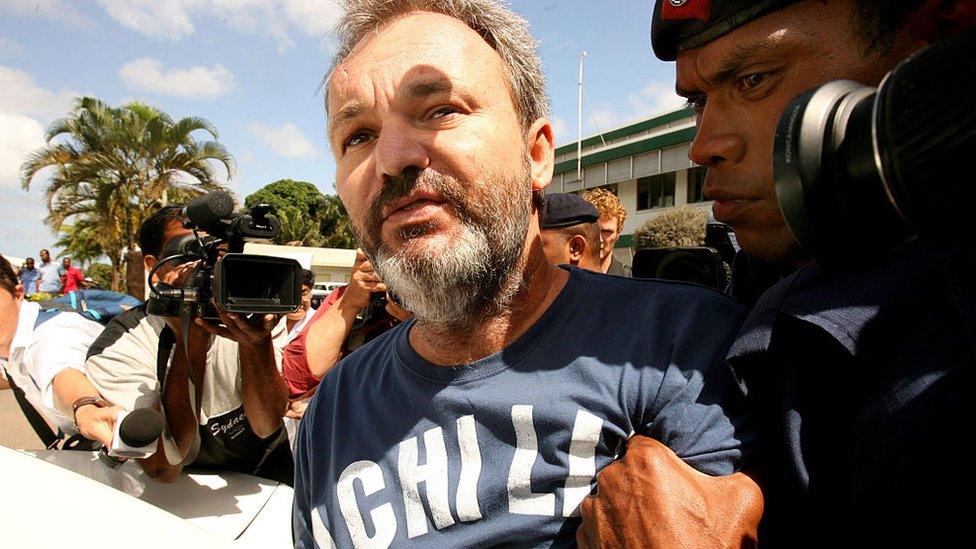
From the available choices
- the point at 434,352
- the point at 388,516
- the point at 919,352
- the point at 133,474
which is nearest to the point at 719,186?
the point at 919,352

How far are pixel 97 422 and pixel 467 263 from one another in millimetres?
2103

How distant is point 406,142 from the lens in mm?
1351

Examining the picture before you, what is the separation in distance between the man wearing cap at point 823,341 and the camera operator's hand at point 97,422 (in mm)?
2298

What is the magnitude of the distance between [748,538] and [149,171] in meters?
20.5

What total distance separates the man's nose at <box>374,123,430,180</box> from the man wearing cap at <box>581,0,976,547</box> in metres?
0.58

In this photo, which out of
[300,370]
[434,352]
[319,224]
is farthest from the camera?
[319,224]

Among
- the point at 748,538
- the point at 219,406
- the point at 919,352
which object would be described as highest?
the point at 919,352

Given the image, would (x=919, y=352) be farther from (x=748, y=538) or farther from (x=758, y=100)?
(x=758, y=100)

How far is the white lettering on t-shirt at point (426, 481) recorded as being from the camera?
1264 mm

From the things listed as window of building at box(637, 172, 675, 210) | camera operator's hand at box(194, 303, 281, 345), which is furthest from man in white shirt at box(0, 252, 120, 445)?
window of building at box(637, 172, 675, 210)

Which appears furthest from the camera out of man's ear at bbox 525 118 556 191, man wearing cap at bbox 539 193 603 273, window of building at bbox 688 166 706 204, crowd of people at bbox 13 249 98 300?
window of building at bbox 688 166 706 204

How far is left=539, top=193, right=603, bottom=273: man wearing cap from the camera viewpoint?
11.4 ft

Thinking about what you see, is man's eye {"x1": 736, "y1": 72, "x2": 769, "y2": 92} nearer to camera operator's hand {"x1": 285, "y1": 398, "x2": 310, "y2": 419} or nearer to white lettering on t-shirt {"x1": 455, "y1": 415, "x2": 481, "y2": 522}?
white lettering on t-shirt {"x1": 455, "y1": 415, "x2": 481, "y2": 522}

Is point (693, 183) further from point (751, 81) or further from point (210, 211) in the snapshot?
point (751, 81)
